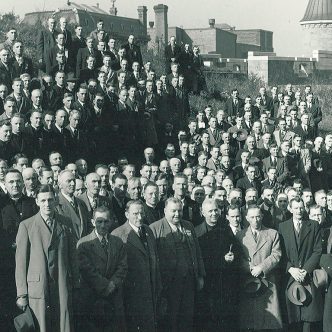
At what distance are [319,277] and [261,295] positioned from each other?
31.0 inches

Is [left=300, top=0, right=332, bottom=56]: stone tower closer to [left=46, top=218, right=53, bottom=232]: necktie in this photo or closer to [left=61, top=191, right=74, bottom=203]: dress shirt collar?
[left=61, top=191, right=74, bottom=203]: dress shirt collar

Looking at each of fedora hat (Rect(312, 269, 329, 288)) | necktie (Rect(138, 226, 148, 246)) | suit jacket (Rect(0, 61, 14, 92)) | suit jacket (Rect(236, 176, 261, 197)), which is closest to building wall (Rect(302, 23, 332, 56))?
suit jacket (Rect(0, 61, 14, 92))

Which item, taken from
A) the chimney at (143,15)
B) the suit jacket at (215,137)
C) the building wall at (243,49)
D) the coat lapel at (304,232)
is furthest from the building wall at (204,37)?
the coat lapel at (304,232)

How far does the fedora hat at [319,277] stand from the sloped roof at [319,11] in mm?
58661

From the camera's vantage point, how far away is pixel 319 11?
64125mm

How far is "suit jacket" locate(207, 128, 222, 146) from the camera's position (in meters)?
13.8

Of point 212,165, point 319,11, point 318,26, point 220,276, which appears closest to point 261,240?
point 220,276

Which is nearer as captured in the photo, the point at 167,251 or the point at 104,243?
the point at 104,243

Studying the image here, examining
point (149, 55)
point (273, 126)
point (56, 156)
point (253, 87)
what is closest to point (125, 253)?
point (56, 156)

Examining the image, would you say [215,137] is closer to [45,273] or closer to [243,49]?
[45,273]

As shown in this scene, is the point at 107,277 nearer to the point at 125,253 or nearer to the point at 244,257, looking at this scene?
the point at 125,253

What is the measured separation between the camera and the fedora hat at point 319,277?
8.10m

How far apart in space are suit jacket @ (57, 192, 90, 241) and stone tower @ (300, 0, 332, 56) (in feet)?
188

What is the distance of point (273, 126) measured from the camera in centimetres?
1527
